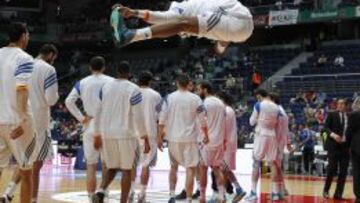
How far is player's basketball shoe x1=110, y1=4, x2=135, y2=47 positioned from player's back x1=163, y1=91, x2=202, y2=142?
294 centimetres

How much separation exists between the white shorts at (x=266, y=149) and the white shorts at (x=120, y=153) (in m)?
4.00

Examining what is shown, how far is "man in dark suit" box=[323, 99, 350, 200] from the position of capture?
13289 millimetres

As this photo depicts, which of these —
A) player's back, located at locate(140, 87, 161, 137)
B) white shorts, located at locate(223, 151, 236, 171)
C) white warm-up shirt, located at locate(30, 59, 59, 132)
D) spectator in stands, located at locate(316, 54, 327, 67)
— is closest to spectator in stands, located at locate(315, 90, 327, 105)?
spectator in stands, located at locate(316, 54, 327, 67)

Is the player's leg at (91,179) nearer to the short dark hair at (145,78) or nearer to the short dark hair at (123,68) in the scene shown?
the short dark hair at (123,68)

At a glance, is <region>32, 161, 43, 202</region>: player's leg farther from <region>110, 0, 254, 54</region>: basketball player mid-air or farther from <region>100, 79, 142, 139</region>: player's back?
<region>110, 0, 254, 54</region>: basketball player mid-air

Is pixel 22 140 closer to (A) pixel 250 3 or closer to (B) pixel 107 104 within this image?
(B) pixel 107 104

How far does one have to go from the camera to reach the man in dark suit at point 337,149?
1329 cm

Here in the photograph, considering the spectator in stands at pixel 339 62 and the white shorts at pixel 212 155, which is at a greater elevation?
the spectator in stands at pixel 339 62

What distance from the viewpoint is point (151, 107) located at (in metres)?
11.2

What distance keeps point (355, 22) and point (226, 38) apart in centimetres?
2509

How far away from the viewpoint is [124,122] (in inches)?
372

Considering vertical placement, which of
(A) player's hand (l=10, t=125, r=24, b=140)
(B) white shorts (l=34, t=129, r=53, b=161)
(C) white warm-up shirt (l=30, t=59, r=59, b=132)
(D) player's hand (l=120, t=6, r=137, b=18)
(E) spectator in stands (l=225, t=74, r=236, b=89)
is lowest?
(B) white shorts (l=34, t=129, r=53, b=161)

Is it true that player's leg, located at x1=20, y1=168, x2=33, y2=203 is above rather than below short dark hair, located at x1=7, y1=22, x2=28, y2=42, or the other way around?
below

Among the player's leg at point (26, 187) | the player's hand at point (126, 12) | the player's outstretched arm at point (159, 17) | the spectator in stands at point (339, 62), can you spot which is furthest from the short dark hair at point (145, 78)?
the spectator in stands at point (339, 62)
